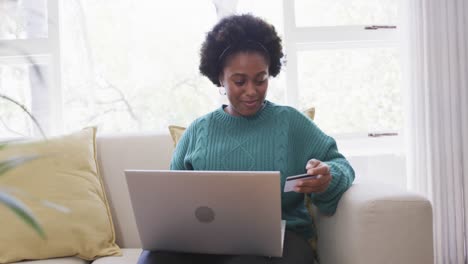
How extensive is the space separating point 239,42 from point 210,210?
653 millimetres

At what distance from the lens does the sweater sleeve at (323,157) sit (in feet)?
4.09

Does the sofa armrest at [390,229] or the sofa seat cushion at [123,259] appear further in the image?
the sofa seat cushion at [123,259]

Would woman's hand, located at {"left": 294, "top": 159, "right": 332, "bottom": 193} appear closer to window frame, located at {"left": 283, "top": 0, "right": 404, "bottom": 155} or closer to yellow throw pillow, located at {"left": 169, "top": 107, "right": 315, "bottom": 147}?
yellow throw pillow, located at {"left": 169, "top": 107, "right": 315, "bottom": 147}

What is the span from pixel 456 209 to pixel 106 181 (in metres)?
1.54

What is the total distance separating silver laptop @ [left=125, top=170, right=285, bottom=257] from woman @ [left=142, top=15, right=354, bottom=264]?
0.21 m

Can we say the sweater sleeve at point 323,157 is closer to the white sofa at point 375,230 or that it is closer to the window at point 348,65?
the white sofa at point 375,230

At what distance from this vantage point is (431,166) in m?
1.99

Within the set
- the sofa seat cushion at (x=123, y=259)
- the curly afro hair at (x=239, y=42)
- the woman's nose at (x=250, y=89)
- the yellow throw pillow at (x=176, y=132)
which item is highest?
the curly afro hair at (x=239, y=42)

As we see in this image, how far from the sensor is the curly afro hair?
1483mm

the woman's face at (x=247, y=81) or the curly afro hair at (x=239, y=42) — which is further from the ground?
the curly afro hair at (x=239, y=42)

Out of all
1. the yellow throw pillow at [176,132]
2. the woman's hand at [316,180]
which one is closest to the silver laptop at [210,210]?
the woman's hand at [316,180]

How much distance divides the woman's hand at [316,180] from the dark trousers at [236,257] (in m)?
0.15

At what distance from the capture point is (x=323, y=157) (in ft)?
4.51

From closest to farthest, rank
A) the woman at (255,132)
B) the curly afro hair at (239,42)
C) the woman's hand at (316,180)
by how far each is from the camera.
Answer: the woman's hand at (316,180), the woman at (255,132), the curly afro hair at (239,42)
